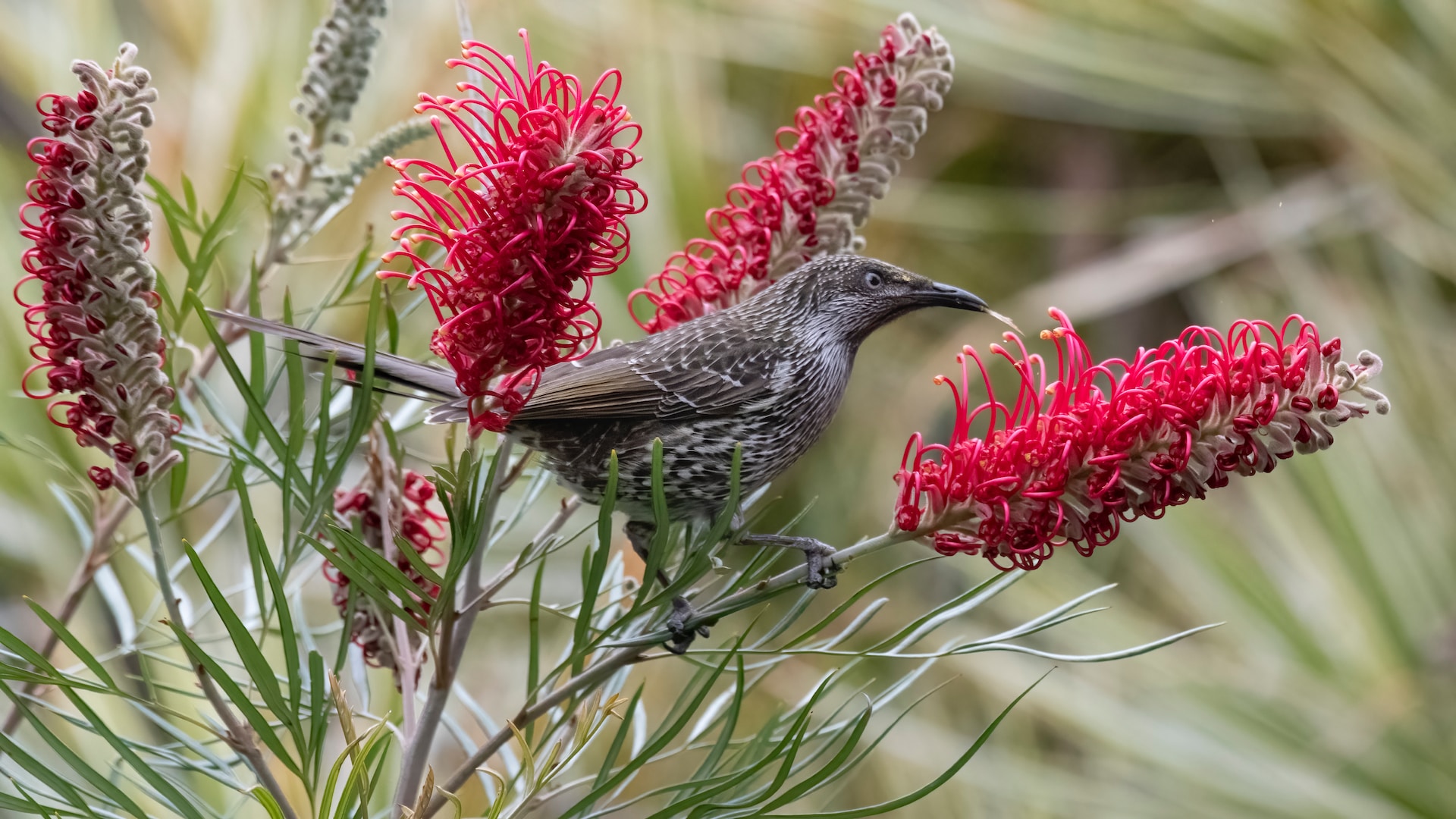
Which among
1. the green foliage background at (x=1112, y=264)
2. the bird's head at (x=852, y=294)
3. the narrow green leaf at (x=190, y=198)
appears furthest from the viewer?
the green foliage background at (x=1112, y=264)

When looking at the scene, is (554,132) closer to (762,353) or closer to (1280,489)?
(762,353)

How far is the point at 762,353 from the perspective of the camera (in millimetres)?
1226

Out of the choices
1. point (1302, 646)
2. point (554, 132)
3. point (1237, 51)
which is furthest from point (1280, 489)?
point (554, 132)

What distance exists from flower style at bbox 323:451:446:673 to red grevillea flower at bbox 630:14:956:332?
0.25 meters

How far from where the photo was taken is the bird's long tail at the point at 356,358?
81 cm

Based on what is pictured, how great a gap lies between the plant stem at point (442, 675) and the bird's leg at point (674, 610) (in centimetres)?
12

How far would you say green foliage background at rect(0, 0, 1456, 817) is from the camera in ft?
5.87

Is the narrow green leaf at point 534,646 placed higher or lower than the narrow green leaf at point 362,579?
lower

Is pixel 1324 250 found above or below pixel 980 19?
below

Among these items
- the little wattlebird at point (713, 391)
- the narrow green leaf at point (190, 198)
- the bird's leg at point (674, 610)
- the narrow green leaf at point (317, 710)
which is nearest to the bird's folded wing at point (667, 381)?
the little wattlebird at point (713, 391)

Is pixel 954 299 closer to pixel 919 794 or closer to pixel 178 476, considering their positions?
pixel 919 794

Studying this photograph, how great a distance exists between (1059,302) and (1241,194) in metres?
0.57

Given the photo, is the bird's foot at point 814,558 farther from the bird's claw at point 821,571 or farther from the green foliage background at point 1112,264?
the green foliage background at point 1112,264

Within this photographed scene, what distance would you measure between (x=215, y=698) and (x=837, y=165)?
0.63 metres
